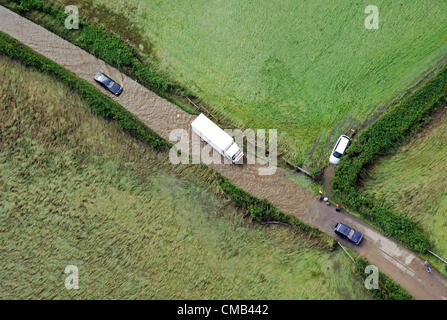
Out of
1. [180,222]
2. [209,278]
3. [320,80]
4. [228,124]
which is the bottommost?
[209,278]

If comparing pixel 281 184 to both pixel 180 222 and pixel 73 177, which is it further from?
pixel 73 177

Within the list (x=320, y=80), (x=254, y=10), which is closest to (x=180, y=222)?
(x=320, y=80)

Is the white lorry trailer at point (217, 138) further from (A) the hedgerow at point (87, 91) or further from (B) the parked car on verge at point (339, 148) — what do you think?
(B) the parked car on verge at point (339, 148)

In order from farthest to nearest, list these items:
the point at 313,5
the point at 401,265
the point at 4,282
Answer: the point at 313,5, the point at 4,282, the point at 401,265

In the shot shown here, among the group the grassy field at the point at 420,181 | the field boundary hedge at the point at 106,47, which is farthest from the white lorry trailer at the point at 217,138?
the grassy field at the point at 420,181

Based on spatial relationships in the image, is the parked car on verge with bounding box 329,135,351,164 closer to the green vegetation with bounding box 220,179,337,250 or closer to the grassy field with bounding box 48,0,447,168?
the grassy field with bounding box 48,0,447,168

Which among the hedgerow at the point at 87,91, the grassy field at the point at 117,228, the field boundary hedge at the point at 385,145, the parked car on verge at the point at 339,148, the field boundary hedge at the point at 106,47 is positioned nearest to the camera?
the field boundary hedge at the point at 385,145
